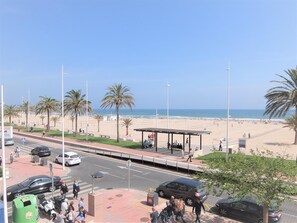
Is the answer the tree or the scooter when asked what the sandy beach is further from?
the scooter

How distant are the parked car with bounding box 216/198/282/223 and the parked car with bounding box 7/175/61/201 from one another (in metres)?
12.9

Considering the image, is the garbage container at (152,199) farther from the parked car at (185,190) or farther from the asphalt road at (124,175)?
the asphalt road at (124,175)

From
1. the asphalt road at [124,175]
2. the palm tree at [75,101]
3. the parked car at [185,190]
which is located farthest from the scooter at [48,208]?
the palm tree at [75,101]

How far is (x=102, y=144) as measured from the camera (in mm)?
46406

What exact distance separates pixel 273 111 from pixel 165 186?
18.3m

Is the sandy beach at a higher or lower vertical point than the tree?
lower

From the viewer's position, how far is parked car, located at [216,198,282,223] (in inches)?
595

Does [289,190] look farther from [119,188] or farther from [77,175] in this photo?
[77,175]

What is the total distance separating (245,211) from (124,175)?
13464mm

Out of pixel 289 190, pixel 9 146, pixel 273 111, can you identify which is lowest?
pixel 9 146

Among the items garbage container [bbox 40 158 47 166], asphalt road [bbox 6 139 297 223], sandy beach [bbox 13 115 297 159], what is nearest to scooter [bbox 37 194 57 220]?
asphalt road [bbox 6 139 297 223]

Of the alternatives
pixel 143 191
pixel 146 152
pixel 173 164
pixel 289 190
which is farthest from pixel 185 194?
pixel 146 152

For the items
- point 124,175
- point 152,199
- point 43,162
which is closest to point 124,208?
point 152,199

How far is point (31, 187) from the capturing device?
2036 centimetres
